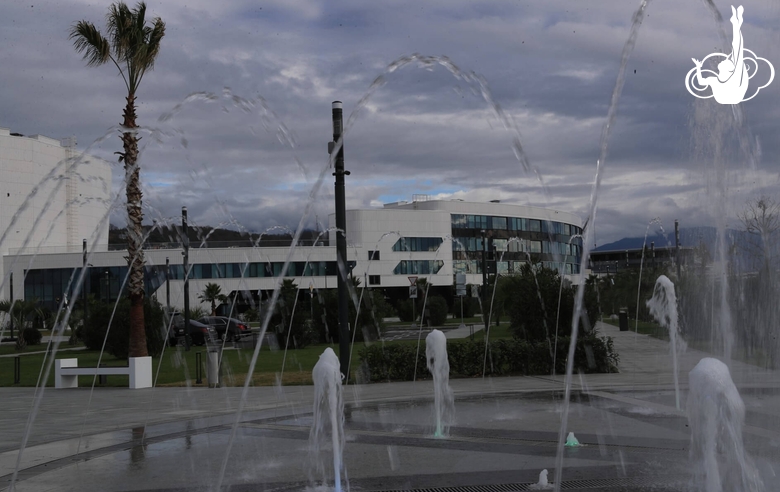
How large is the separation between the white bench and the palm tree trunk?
1403mm

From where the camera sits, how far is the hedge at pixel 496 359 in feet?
65.0

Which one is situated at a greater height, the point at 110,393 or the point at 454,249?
the point at 454,249

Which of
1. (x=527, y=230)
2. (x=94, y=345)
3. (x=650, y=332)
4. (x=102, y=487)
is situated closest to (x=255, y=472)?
(x=102, y=487)

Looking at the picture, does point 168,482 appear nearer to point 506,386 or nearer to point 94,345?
point 506,386

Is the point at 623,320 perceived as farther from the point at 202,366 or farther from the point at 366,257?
the point at 366,257

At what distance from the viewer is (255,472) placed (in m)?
8.95

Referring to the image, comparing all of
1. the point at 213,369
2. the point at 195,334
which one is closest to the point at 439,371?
the point at 213,369

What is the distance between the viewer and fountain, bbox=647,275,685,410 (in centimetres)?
1502

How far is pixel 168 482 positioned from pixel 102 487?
2.35 ft

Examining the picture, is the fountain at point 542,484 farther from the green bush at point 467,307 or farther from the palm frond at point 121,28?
the green bush at point 467,307

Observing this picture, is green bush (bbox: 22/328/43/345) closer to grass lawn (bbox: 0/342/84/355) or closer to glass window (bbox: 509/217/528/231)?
grass lawn (bbox: 0/342/84/355)

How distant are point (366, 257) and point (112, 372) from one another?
205 ft

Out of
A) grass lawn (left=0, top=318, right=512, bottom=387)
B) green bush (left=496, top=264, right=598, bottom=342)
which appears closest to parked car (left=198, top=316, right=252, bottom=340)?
grass lawn (left=0, top=318, right=512, bottom=387)

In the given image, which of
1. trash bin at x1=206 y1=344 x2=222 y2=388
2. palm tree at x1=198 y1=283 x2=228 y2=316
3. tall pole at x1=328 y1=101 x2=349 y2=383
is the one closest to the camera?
tall pole at x1=328 y1=101 x2=349 y2=383
